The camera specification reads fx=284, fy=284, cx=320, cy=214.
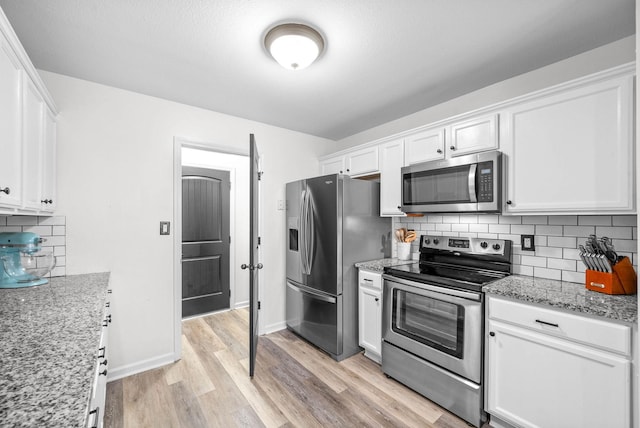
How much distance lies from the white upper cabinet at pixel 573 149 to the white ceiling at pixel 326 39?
359 mm

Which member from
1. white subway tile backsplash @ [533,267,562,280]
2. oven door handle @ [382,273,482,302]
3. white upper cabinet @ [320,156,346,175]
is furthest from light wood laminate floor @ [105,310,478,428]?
white upper cabinet @ [320,156,346,175]

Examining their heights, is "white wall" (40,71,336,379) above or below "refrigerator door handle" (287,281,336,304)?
A: above

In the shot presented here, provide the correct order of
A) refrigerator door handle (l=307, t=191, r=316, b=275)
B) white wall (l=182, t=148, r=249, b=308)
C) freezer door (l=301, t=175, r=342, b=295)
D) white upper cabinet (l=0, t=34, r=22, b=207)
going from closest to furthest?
white upper cabinet (l=0, t=34, r=22, b=207)
freezer door (l=301, t=175, r=342, b=295)
refrigerator door handle (l=307, t=191, r=316, b=275)
white wall (l=182, t=148, r=249, b=308)

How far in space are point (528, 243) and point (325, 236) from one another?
159 cm

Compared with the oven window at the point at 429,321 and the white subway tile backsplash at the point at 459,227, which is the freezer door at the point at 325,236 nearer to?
the oven window at the point at 429,321

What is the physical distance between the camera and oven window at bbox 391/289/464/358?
6.18 feet

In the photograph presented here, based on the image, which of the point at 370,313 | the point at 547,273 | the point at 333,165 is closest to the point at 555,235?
the point at 547,273

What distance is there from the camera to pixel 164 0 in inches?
54.7

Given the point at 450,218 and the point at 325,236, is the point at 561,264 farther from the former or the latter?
the point at 325,236

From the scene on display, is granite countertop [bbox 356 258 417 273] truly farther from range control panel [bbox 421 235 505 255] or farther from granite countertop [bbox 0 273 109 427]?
granite countertop [bbox 0 273 109 427]

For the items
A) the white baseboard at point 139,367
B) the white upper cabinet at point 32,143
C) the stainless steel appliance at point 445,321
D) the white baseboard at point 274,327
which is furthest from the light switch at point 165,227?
the stainless steel appliance at point 445,321

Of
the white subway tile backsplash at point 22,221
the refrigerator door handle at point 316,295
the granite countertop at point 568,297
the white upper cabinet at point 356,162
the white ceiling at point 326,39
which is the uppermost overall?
the white ceiling at point 326,39

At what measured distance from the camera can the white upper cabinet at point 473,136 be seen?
201 cm

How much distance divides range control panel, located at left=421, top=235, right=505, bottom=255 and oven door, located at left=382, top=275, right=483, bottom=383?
0.61 meters
